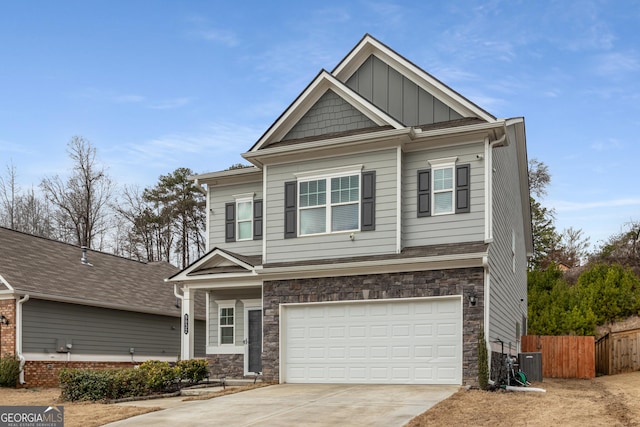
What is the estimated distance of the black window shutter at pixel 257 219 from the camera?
21.6m

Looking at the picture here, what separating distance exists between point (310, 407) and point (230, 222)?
938 cm

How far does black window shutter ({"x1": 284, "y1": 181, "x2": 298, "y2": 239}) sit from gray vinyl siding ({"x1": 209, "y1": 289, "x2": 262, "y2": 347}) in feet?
9.22

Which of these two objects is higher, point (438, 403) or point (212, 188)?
point (212, 188)

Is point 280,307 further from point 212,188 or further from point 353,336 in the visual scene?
point 212,188

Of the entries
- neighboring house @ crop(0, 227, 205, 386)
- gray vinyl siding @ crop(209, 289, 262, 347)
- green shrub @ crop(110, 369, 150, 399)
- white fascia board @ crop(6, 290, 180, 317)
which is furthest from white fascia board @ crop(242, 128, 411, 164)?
neighboring house @ crop(0, 227, 205, 386)

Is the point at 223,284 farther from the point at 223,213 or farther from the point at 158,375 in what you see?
the point at 158,375

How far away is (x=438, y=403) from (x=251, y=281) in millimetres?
7941

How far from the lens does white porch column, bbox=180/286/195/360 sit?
68.9 ft

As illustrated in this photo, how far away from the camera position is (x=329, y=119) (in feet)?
64.2

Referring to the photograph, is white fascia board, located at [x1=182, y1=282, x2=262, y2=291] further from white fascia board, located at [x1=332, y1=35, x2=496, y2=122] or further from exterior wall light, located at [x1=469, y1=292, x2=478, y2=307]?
white fascia board, located at [x1=332, y1=35, x2=496, y2=122]

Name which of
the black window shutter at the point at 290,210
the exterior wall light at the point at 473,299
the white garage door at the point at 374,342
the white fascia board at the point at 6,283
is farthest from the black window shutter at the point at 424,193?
the white fascia board at the point at 6,283

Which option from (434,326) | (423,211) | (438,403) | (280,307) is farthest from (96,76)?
(438,403)

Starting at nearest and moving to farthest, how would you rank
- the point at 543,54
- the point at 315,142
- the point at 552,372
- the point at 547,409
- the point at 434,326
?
the point at 547,409, the point at 434,326, the point at 315,142, the point at 543,54, the point at 552,372

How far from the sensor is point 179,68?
22.7 m
